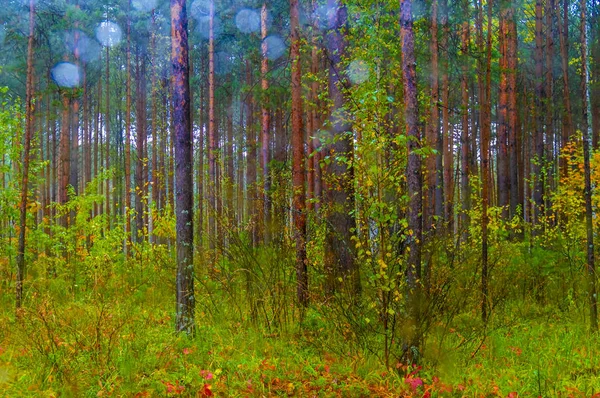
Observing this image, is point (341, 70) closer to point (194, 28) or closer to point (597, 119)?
point (194, 28)

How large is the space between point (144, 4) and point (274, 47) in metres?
6.26

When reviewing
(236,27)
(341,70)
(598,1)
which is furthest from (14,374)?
(598,1)

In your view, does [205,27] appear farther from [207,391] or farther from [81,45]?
[207,391]

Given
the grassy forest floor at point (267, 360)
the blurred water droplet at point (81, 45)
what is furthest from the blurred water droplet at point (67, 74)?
the grassy forest floor at point (267, 360)

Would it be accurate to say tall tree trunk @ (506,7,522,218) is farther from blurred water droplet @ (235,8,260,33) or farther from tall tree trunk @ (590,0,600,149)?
blurred water droplet @ (235,8,260,33)

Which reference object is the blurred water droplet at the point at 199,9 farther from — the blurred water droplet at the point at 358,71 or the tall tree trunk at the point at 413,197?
the tall tree trunk at the point at 413,197

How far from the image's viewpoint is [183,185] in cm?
617

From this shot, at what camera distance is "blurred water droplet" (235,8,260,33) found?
17.7 m

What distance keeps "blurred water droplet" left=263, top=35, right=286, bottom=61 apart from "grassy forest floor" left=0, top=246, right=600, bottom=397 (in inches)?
362

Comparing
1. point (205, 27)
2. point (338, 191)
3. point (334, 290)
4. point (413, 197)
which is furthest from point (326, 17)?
point (205, 27)

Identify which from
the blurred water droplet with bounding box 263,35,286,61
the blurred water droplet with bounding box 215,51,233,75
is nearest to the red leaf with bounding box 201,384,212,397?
the blurred water droplet with bounding box 263,35,286,61

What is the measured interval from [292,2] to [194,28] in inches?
455

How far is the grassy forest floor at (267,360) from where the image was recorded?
4578mm

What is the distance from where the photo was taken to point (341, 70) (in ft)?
27.6
